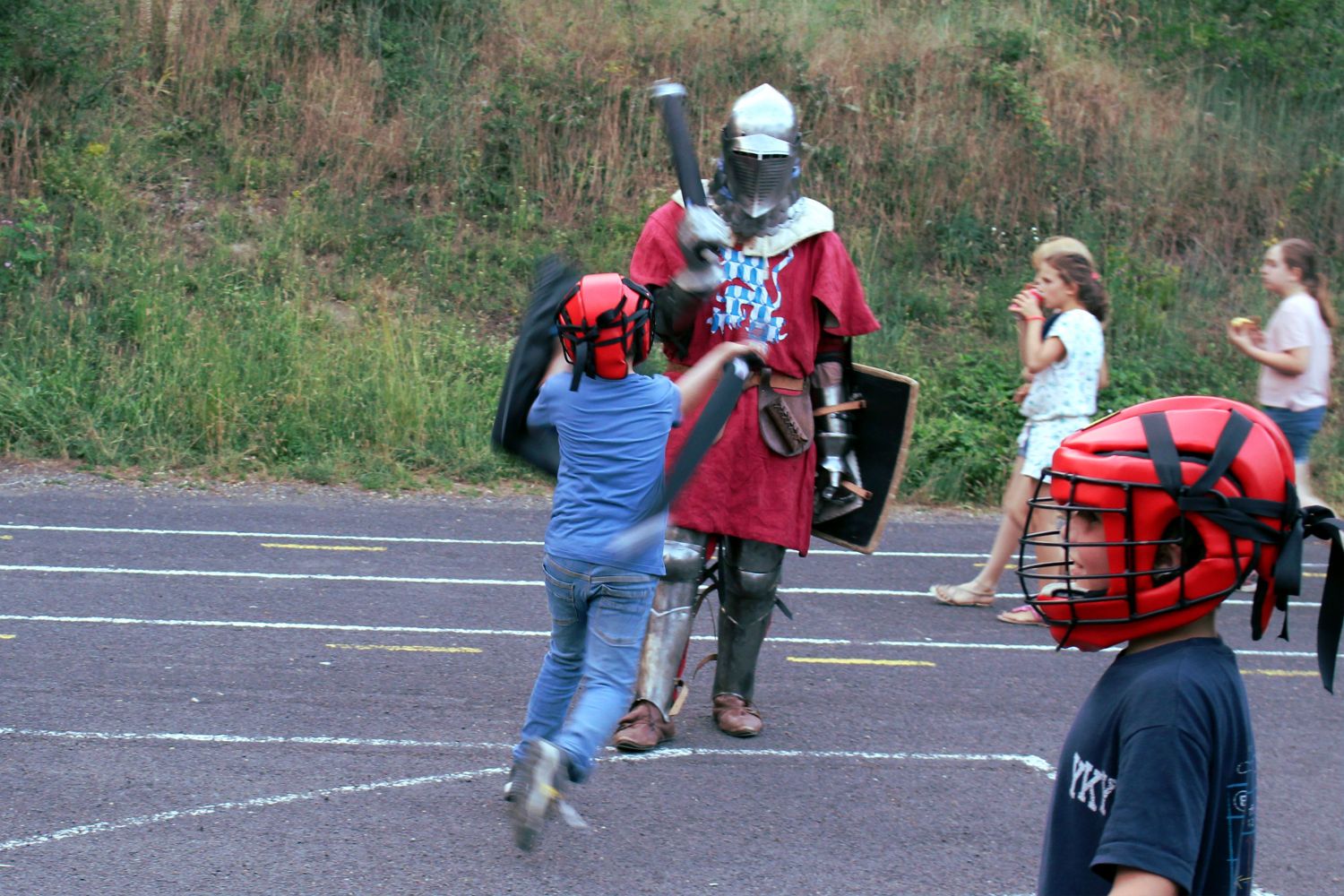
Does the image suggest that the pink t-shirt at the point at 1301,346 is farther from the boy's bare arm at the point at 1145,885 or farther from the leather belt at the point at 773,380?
the boy's bare arm at the point at 1145,885

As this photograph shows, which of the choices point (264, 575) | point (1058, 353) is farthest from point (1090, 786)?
point (264, 575)

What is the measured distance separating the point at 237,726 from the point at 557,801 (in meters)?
1.80

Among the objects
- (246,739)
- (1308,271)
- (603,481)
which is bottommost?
(246,739)

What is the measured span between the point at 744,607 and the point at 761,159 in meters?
1.60

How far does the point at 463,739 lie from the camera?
481 centimetres

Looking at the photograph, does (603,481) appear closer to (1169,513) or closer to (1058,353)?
(1169,513)

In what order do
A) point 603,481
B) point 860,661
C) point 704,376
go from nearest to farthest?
1. point 603,481
2. point 704,376
3. point 860,661

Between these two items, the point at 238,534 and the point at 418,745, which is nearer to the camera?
the point at 418,745

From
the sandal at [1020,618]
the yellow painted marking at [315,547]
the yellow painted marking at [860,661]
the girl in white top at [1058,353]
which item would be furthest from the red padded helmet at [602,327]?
the yellow painted marking at [315,547]

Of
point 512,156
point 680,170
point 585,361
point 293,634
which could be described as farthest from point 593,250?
point 585,361

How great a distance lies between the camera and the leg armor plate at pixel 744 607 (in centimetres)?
488

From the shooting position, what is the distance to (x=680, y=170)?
4543 mm

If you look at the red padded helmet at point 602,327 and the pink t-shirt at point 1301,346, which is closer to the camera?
the red padded helmet at point 602,327

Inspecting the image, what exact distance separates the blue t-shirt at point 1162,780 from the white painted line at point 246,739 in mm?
3143
